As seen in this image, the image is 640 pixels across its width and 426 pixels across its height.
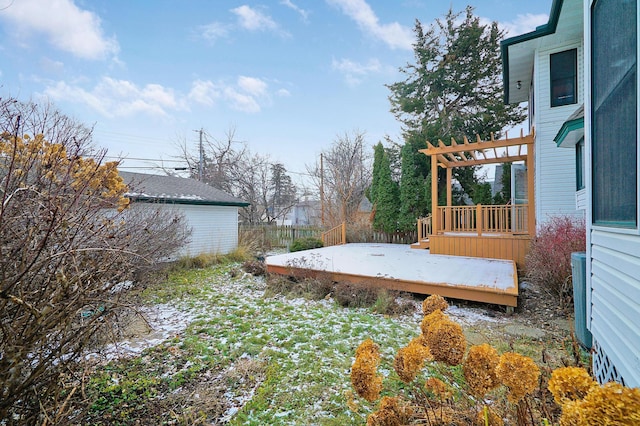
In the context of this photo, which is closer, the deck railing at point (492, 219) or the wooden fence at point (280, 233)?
the deck railing at point (492, 219)

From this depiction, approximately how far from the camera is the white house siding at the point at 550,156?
6840 mm

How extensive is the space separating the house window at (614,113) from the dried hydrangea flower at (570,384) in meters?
1.21

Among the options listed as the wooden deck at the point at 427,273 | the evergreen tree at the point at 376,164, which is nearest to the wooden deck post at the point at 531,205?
the wooden deck at the point at 427,273

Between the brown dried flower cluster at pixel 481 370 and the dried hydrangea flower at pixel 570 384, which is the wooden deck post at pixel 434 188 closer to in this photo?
the brown dried flower cluster at pixel 481 370

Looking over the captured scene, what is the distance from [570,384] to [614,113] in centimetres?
194

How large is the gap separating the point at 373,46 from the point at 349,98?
13.3 ft

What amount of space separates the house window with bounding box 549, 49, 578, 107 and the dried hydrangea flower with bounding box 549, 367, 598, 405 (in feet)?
27.9

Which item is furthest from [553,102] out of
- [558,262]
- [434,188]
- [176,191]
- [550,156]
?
[176,191]

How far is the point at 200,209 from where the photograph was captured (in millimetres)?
10641

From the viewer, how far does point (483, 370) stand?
1.22 meters

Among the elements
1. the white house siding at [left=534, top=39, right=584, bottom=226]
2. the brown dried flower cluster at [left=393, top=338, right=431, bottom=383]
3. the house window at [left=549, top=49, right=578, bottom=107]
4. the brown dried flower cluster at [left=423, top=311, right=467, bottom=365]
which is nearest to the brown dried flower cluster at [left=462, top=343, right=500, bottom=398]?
the brown dried flower cluster at [left=423, top=311, right=467, bottom=365]

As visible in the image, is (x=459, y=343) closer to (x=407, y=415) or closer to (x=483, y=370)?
(x=483, y=370)

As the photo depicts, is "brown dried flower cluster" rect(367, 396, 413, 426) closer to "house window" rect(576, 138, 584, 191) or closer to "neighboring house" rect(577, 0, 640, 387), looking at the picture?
"neighboring house" rect(577, 0, 640, 387)

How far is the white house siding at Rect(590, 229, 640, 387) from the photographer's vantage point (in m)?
1.60
